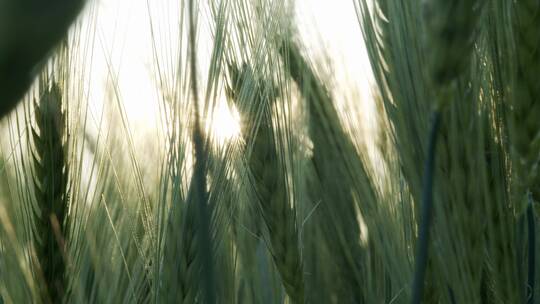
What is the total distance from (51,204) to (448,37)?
17.0 inches

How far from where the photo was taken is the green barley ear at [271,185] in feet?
2.44

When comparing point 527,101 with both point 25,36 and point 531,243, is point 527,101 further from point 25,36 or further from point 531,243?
point 25,36

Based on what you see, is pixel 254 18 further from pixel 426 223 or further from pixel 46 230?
pixel 426 223

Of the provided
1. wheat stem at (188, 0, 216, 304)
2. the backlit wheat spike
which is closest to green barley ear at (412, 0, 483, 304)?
wheat stem at (188, 0, 216, 304)

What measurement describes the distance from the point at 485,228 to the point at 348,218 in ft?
1.40

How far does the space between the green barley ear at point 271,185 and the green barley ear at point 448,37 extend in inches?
15.1

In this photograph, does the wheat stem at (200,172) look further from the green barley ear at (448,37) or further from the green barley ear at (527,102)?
the green barley ear at (527,102)

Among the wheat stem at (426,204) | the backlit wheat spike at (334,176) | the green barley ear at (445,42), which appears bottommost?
the wheat stem at (426,204)

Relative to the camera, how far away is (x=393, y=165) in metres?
0.88

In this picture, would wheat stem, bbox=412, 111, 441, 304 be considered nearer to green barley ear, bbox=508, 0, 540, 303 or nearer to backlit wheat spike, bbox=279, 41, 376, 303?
green barley ear, bbox=508, 0, 540, 303

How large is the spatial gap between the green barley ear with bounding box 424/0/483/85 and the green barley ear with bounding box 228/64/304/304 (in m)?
0.38

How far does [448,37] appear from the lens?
342mm

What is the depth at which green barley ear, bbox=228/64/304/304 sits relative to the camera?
743 mm

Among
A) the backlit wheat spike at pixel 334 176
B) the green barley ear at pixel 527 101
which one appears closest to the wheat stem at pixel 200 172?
the green barley ear at pixel 527 101
